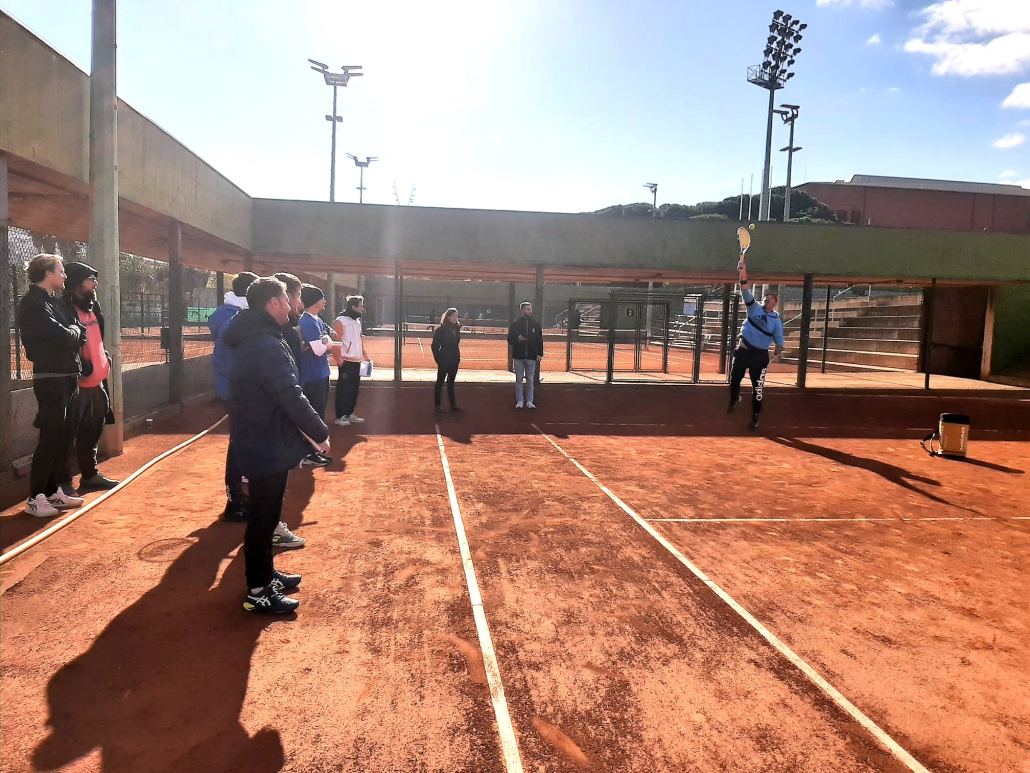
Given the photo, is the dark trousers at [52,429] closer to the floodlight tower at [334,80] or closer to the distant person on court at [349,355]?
the distant person on court at [349,355]

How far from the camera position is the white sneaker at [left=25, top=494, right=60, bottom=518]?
5484 mm

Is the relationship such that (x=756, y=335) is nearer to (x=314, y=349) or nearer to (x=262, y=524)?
(x=314, y=349)

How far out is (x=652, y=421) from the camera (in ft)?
40.8

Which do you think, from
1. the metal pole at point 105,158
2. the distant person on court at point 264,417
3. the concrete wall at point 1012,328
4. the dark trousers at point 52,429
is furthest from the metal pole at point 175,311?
the concrete wall at point 1012,328

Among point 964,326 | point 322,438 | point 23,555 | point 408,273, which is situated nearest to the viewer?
point 322,438

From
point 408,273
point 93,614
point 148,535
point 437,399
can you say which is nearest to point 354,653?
point 93,614

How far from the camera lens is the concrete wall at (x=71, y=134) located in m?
6.09

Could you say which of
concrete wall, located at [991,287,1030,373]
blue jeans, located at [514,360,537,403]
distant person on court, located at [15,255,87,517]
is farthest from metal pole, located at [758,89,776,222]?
distant person on court, located at [15,255,87,517]

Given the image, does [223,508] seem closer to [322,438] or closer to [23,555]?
[23,555]

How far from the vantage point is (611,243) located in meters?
15.9

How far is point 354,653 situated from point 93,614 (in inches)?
68.4

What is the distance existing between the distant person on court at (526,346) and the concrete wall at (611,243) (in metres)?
3.45

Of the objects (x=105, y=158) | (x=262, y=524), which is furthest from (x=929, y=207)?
(x=262, y=524)

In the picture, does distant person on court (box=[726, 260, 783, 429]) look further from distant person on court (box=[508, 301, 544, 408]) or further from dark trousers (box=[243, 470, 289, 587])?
dark trousers (box=[243, 470, 289, 587])
